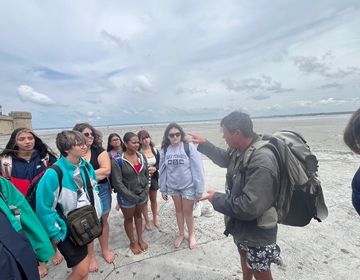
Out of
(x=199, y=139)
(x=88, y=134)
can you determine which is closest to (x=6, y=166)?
(x=88, y=134)

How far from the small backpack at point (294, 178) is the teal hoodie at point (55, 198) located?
1.79 metres

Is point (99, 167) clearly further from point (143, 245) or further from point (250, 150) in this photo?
point (250, 150)

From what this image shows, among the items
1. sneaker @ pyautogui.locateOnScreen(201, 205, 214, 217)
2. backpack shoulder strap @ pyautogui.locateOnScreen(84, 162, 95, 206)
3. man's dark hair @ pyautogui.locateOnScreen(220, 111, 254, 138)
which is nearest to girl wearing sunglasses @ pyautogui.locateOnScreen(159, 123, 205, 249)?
sneaker @ pyautogui.locateOnScreen(201, 205, 214, 217)

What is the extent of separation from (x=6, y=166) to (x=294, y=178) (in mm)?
3444

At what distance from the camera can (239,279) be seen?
3.12 m

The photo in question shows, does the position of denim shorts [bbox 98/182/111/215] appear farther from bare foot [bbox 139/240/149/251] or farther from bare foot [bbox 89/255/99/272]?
bare foot [bbox 139/240/149/251]

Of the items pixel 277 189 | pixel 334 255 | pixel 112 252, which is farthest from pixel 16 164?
pixel 334 255

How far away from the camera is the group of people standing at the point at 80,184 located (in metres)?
1.99

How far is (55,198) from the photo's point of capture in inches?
90.8

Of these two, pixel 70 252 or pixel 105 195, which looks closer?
pixel 70 252

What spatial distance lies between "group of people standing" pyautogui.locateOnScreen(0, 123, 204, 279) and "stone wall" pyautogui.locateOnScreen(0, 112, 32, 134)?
18435 mm

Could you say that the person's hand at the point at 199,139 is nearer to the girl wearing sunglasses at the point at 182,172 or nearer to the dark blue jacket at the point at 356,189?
the girl wearing sunglasses at the point at 182,172

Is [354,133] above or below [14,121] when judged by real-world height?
below

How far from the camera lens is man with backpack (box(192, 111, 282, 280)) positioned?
6.30ft
